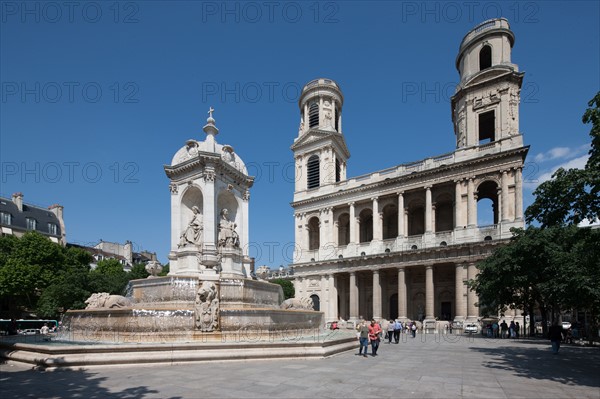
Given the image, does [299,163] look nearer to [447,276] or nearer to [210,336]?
[447,276]

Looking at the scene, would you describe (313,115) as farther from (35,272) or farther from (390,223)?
(35,272)

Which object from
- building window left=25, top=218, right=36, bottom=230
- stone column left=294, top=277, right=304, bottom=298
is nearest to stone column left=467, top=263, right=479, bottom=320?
stone column left=294, top=277, right=304, bottom=298

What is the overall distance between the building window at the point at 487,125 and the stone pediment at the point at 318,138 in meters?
18.0

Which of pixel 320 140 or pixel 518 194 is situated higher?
pixel 320 140

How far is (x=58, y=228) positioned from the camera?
61.0 m

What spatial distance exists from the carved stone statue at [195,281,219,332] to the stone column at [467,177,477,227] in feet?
108

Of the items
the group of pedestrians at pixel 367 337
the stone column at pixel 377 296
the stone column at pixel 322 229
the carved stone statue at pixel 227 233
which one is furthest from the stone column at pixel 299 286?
the group of pedestrians at pixel 367 337

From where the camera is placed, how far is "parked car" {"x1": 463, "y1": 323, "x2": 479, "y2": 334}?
32.9 metres

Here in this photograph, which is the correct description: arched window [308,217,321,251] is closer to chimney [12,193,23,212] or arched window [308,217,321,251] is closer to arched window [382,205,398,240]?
arched window [382,205,398,240]

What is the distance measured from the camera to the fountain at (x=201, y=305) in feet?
35.0

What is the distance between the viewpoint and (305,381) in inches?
330

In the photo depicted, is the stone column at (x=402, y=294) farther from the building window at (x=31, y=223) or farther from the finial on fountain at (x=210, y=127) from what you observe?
the building window at (x=31, y=223)

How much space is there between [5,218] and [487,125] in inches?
2621

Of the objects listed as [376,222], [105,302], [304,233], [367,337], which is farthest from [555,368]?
[304,233]
